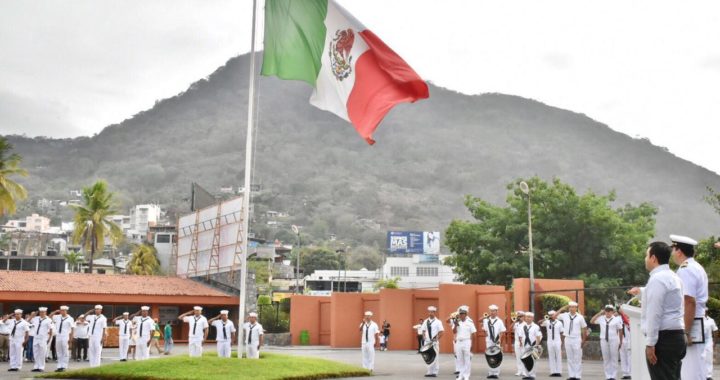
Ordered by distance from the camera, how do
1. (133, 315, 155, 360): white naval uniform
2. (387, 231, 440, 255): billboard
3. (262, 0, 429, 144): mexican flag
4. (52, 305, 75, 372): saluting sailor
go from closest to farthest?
(262, 0, 429, 144): mexican flag → (52, 305, 75, 372): saluting sailor → (133, 315, 155, 360): white naval uniform → (387, 231, 440, 255): billboard

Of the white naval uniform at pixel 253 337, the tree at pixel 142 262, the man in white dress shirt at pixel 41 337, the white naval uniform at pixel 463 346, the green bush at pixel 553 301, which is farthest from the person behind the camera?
the tree at pixel 142 262

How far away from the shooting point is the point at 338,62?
53.6 feet

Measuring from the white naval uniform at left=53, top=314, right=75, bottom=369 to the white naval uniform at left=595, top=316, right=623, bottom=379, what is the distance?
49.6 ft

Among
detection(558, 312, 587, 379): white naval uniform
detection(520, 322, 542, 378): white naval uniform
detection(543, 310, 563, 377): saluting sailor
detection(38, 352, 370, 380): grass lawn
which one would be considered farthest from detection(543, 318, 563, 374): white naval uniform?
detection(38, 352, 370, 380): grass lawn

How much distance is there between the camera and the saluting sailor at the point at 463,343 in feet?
66.5

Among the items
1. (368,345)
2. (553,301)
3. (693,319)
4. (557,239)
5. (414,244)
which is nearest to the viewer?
(693,319)

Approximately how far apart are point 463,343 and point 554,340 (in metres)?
3.09

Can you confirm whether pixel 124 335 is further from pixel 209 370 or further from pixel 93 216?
pixel 93 216

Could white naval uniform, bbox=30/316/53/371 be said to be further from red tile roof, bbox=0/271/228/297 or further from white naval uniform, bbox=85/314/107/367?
red tile roof, bbox=0/271/228/297

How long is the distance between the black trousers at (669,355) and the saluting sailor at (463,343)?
13.2m

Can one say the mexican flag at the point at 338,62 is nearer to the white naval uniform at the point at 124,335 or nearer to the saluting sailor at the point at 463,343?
the saluting sailor at the point at 463,343

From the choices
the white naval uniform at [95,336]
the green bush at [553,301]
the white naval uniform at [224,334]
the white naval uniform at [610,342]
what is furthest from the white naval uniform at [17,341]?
the green bush at [553,301]

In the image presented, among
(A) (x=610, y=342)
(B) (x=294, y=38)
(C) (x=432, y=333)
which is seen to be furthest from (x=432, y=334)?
(B) (x=294, y=38)

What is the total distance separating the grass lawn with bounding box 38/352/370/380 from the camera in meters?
17.1
